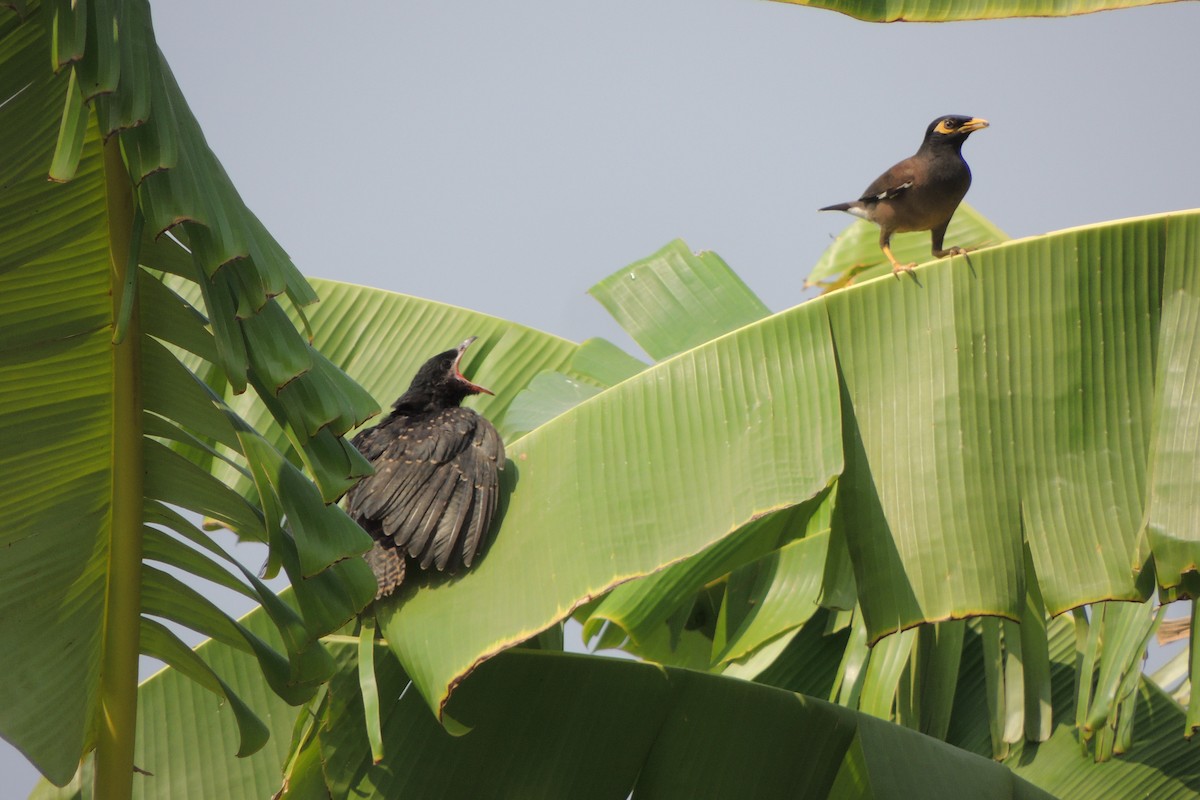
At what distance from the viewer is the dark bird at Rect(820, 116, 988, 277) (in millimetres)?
3236

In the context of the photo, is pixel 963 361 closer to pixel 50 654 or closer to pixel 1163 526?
pixel 1163 526

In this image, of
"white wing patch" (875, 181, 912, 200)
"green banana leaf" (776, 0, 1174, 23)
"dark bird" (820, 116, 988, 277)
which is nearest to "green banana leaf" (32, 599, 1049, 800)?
"dark bird" (820, 116, 988, 277)

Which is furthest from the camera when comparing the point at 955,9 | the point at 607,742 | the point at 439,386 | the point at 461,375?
the point at 461,375

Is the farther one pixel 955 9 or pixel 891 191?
pixel 891 191

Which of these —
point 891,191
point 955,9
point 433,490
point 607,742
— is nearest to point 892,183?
point 891,191

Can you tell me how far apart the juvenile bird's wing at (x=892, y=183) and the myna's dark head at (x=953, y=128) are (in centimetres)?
12

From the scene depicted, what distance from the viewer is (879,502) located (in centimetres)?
253

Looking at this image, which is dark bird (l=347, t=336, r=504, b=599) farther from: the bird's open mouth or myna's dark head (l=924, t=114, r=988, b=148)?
myna's dark head (l=924, t=114, r=988, b=148)

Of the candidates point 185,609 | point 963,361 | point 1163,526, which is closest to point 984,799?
point 1163,526

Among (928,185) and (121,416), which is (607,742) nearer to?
(121,416)

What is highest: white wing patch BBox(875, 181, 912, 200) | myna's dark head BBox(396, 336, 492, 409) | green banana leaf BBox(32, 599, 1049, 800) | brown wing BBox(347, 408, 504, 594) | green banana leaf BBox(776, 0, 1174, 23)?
green banana leaf BBox(776, 0, 1174, 23)

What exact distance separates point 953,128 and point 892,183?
0.88ft

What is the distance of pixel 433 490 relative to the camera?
276 centimetres

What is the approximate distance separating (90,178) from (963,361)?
1.93m
